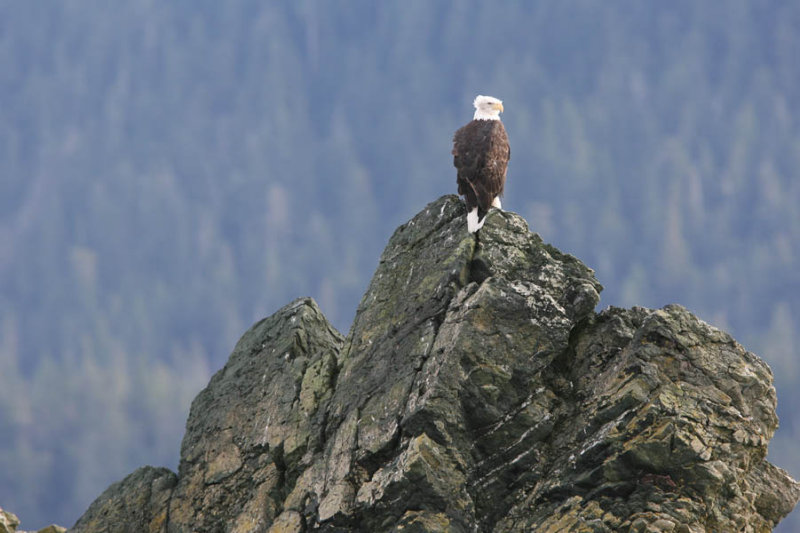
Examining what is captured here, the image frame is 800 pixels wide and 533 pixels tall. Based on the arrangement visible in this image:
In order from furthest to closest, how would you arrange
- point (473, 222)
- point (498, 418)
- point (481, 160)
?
point (481, 160), point (473, 222), point (498, 418)

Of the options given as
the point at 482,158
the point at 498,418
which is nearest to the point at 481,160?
the point at 482,158

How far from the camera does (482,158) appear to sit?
21.2 m

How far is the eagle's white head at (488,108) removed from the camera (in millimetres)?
22609

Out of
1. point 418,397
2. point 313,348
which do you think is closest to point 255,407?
point 313,348

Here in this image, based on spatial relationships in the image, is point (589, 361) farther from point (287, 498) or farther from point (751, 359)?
point (287, 498)

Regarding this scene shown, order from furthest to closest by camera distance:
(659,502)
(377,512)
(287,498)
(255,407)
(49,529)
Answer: (49,529), (255,407), (287,498), (377,512), (659,502)

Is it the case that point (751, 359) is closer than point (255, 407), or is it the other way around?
point (751, 359)

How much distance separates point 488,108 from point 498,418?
389 inches

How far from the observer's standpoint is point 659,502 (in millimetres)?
14352

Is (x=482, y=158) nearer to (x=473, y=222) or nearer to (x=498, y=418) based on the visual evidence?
(x=473, y=222)

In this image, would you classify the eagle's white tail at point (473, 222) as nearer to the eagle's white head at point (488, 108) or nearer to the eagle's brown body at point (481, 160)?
the eagle's brown body at point (481, 160)

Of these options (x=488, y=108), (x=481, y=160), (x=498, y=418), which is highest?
(x=488, y=108)

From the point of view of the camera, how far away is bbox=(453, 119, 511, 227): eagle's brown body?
20.1 m

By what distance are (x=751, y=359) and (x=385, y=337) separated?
25.1 ft
